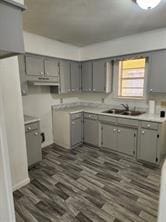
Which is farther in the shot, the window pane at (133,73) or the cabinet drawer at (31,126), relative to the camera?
the window pane at (133,73)

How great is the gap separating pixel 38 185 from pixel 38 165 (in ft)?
2.03

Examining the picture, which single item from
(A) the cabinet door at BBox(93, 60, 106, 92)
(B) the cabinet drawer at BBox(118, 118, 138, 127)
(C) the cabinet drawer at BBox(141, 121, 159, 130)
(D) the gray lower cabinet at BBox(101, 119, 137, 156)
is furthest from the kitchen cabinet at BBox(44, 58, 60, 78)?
(C) the cabinet drawer at BBox(141, 121, 159, 130)

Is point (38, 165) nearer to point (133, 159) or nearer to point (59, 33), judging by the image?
point (133, 159)

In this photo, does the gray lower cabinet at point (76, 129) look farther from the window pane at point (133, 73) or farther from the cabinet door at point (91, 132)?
the window pane at point (133, 73)

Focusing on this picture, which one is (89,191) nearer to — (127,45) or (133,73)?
(133,73)

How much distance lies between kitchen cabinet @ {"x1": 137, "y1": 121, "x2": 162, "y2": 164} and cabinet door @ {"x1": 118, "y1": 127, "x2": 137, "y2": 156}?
0.13 m

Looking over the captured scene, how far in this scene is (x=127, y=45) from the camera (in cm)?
337

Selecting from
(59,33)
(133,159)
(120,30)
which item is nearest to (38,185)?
(133,159)

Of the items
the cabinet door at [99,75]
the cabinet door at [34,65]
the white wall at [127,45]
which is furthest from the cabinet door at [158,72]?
the cabinet door at [34,65]

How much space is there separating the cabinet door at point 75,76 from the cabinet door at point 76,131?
89 centimetres

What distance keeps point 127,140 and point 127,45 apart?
6.92 feet

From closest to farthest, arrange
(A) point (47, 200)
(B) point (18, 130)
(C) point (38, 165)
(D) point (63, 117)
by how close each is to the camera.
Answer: (A) point (47, 200) < (B) point (18, 130) < (C) point (38, 165) < (D) point (63, 117)

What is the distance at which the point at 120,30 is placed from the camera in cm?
300

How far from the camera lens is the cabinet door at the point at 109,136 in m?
3.35
